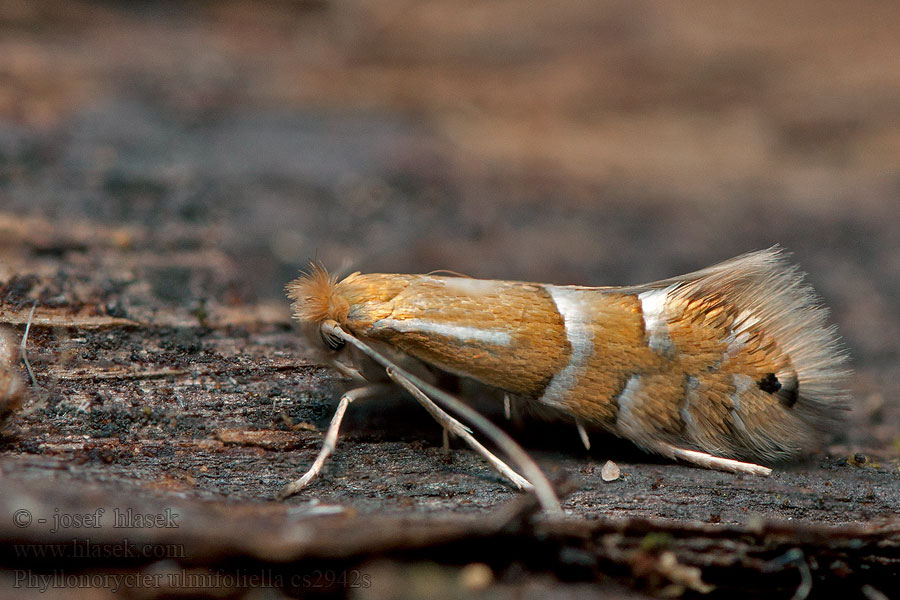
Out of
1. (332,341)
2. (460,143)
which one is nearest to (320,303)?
(332,341)

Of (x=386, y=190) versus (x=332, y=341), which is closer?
(x=332, y=341)

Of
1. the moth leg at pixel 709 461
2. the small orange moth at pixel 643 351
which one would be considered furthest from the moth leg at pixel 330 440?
the moth leg at pixel 709 461

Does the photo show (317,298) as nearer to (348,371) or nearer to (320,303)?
(320,303)

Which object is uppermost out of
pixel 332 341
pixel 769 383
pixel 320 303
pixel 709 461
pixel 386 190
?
pixel 386 190

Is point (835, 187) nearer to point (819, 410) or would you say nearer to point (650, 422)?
point (819, 410)

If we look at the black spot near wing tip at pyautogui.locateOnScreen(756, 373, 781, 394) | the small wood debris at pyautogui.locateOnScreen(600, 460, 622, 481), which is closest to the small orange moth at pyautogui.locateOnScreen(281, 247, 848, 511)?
the black spot near wing tip at pyautogui.locateOnScreen(756, 373, 781, 394)

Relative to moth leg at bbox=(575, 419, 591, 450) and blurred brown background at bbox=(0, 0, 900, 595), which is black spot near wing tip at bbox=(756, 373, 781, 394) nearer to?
blurred brown background at bbox=(0, 0, 900, 595)

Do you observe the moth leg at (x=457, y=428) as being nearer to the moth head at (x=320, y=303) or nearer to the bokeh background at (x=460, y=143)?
the moth head at (x=320, y=303)
